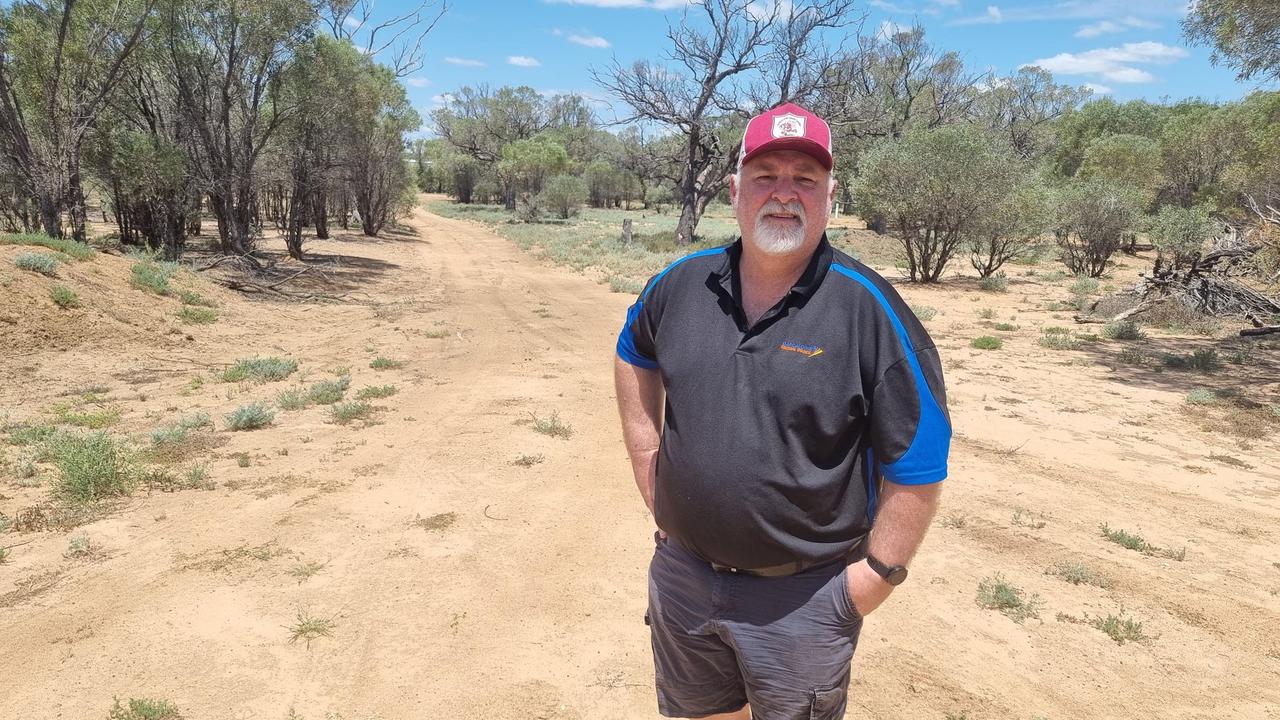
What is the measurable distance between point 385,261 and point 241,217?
18.5ft

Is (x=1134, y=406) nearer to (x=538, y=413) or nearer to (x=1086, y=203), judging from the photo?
(x=538, y=413)

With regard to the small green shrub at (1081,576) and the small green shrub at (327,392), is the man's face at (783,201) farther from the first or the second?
the small green shrub at (327,392)

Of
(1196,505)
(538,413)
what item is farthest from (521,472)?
(1196,505)

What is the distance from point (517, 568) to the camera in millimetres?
4176

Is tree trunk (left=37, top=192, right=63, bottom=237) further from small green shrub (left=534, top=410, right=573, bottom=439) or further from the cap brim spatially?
the cap brim

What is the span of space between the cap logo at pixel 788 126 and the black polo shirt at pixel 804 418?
32 cm

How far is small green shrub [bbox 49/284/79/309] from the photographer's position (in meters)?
9.12

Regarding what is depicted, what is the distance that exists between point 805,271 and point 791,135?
0.35 m

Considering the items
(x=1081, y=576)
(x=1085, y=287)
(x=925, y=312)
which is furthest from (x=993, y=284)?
(x=1081, y=576)

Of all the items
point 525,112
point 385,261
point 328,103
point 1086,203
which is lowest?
point 385,261

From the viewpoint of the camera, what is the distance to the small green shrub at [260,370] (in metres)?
8.14

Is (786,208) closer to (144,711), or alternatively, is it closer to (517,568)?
(517,568)

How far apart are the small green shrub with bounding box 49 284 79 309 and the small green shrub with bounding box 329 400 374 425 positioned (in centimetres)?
513

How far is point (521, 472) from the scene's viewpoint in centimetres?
563
